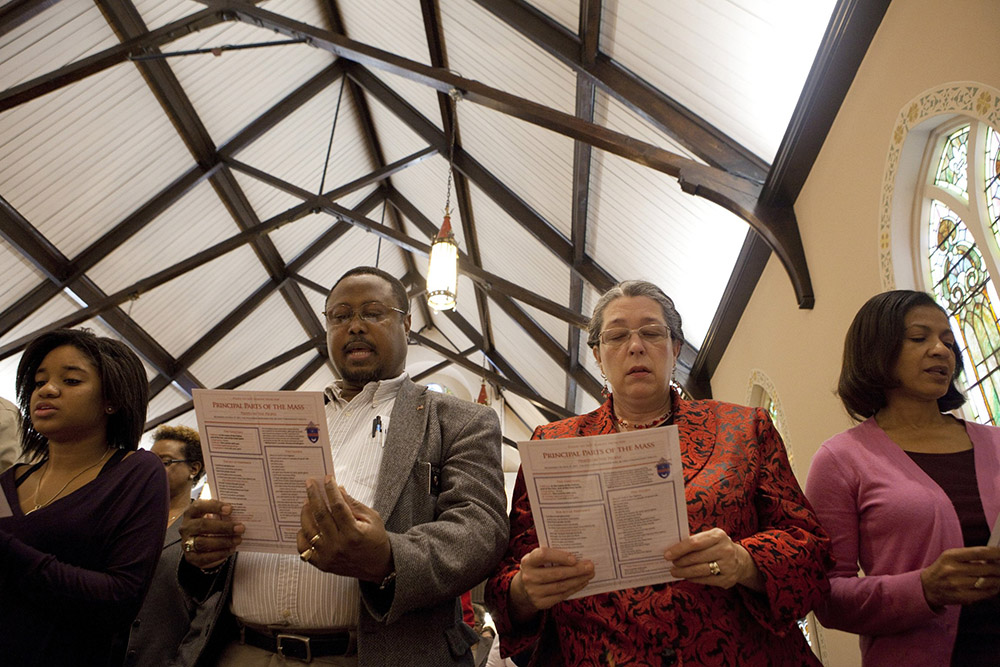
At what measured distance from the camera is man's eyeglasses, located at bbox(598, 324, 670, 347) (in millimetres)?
1545

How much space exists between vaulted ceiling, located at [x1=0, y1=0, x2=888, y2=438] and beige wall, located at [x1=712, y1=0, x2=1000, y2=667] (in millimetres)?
133

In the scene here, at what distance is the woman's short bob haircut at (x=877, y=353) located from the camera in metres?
1.60

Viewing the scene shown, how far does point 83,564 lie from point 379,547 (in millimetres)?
662

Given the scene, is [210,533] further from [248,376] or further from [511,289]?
[248,376]

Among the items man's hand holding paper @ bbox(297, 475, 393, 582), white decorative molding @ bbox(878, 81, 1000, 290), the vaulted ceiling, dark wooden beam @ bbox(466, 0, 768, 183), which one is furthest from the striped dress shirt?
dark wooden beam @ bbox(466, 0, 768, 183)

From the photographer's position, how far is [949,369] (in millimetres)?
1562

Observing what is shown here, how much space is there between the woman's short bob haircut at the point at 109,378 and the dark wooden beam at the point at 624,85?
3.21 m

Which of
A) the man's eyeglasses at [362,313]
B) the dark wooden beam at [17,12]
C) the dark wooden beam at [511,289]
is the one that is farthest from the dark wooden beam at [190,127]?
the man's eyeglasses at [362,313]

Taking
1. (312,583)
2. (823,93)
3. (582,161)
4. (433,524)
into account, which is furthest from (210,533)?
(582,161)

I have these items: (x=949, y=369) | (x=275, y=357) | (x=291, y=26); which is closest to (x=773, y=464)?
(x=949, y=369)

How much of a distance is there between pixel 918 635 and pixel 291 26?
5185 mm

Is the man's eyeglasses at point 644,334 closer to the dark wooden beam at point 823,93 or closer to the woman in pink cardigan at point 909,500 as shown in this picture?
the woman in pink cardigan at point 909,500

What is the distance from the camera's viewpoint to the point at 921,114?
2.57 metres

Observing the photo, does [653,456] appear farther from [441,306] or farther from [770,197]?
[441,306]
